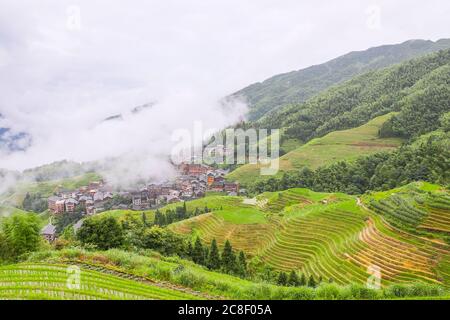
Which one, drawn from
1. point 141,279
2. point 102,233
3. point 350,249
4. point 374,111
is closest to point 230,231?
point 350,249

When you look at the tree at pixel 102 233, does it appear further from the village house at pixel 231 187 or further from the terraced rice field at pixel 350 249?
the village house at pixel 231 187

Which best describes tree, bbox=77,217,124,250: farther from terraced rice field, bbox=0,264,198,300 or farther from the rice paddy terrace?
the rice paddy terrace

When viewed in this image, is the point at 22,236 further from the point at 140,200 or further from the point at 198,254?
the point at 140,200

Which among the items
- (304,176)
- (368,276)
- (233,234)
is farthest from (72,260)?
(304,176)

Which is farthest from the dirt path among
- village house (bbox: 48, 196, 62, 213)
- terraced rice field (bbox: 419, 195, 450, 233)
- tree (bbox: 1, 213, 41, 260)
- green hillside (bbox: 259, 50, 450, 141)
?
green hillside (bbox: 259, 50, 450, 141)
